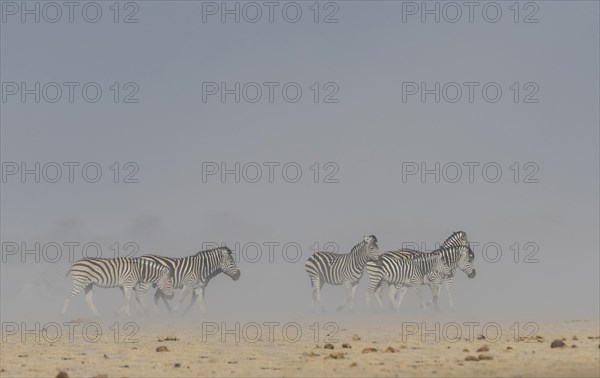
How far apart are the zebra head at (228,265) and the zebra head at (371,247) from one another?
777 cm

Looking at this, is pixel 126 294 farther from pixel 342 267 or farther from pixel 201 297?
pixel 342 267

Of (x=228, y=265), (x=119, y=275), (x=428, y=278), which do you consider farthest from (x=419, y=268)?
(x=119, y=275)

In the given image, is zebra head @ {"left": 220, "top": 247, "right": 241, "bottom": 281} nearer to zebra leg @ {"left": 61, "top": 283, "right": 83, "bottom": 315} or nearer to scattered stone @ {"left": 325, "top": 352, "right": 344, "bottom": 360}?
zebra leg @ {"left": 61, "top": 283, "right": 83, "bottom": 315}

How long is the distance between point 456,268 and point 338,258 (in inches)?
281

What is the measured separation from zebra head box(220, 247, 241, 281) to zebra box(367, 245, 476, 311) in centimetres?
791

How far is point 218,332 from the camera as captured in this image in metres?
31.0

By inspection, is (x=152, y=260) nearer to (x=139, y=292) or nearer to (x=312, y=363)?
(x=139, y=292)

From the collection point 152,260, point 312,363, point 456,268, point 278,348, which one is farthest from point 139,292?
point 312,363

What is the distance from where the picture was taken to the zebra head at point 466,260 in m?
47.4

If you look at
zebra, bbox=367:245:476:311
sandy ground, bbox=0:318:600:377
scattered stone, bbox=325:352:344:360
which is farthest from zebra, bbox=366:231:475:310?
scattered stone, bbox=325:352:344:360

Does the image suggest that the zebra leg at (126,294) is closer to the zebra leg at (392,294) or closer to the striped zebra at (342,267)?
the striped zebra at (342,267)

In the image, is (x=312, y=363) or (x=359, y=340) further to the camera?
(x=359, y=340)

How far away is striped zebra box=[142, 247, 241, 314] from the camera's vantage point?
4562 centimetres

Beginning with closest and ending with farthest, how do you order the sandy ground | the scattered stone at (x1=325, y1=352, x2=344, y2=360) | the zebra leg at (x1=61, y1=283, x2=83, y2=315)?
the sandy ground
the scattered stone at (x1=325, y1=352, x2=344, y2=360)
the zebra leg at (x1=61, y1=283, x2=83, y2=315)
